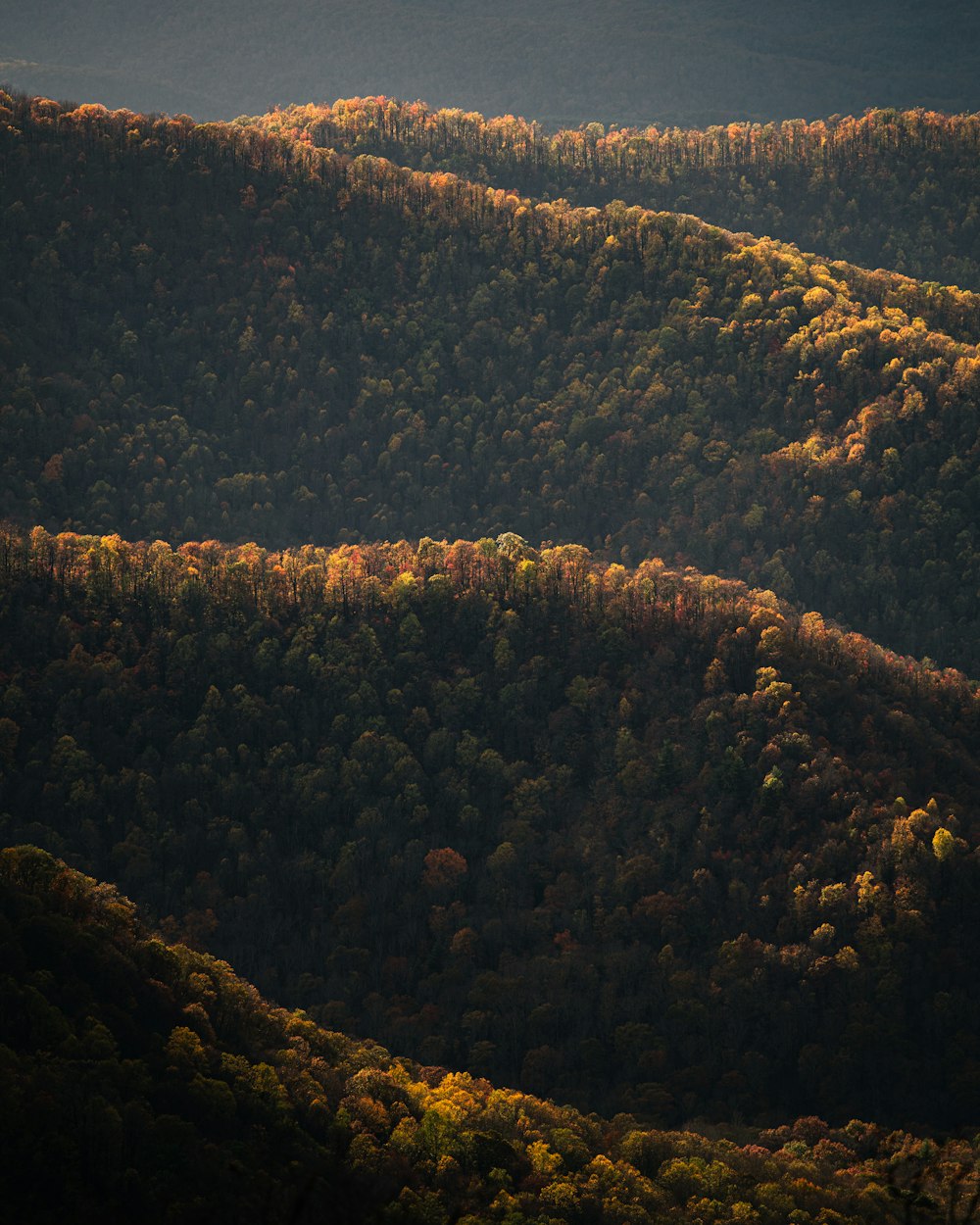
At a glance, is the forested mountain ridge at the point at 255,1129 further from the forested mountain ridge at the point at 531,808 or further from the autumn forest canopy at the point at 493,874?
the forested mountain ridge at the point at 531,808

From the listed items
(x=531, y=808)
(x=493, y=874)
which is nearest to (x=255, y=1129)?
(x=493, y=874)

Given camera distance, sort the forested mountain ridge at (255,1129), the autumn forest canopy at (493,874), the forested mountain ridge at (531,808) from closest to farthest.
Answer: the forested mountain ridge at (255,1129) < the autumn forest canopy at (493,874) < the forested mountain ridge at (531,808)

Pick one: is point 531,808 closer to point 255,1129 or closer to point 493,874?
point 493,874

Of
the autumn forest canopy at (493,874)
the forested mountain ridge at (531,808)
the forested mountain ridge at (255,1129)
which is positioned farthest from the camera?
Answer: the forested mountain ridge at (531,808)

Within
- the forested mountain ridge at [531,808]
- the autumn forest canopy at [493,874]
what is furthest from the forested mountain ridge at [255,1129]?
the forested mountain ridge at [531,808]

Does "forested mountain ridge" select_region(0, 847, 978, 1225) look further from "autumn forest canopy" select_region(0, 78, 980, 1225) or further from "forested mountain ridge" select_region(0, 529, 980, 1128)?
"forested mountain ridge" select_region(0, 529, 980, 1128)

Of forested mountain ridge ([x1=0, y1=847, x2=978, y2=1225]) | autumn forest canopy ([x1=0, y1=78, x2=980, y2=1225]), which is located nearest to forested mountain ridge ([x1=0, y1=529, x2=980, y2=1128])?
autumn forest canopy ([x1=0, y1=78, x2=980, y2=1225])
